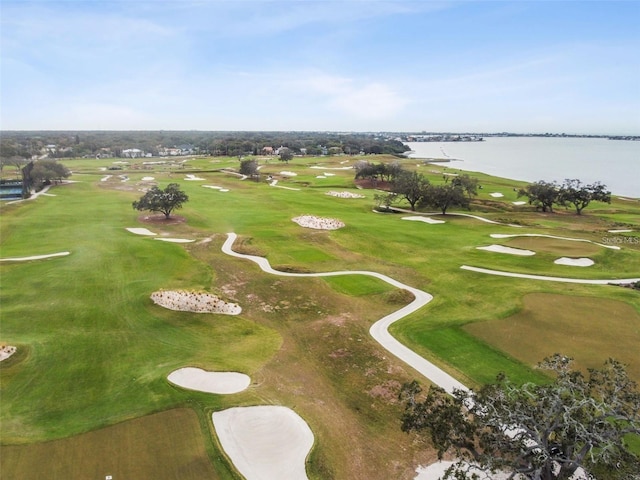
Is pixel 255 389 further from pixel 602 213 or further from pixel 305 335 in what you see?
pixel 602 213

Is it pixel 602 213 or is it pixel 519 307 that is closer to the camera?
pixel 519 307

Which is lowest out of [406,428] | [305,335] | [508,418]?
[305,335]

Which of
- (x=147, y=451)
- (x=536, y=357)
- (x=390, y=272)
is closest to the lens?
(x=147, y=451)

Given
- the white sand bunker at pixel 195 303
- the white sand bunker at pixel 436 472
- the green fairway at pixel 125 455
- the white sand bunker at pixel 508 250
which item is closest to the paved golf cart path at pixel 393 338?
the white sand bunker at pixel 436 472

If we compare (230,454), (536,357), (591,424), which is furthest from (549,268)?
(230,454)

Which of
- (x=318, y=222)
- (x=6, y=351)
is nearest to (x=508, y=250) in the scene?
(x=318, y=222)

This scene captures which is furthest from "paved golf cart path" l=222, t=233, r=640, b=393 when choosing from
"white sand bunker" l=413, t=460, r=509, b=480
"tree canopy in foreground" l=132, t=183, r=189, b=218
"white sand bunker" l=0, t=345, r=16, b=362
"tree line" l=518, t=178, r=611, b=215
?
"tree line" l=518, t=178, r=611, b=215

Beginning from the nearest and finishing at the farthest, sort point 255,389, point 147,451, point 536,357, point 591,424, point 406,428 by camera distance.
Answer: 1. point 591,424
2. point 406,428
3. point 147,451
4. point 255,389
5. point 536,357
